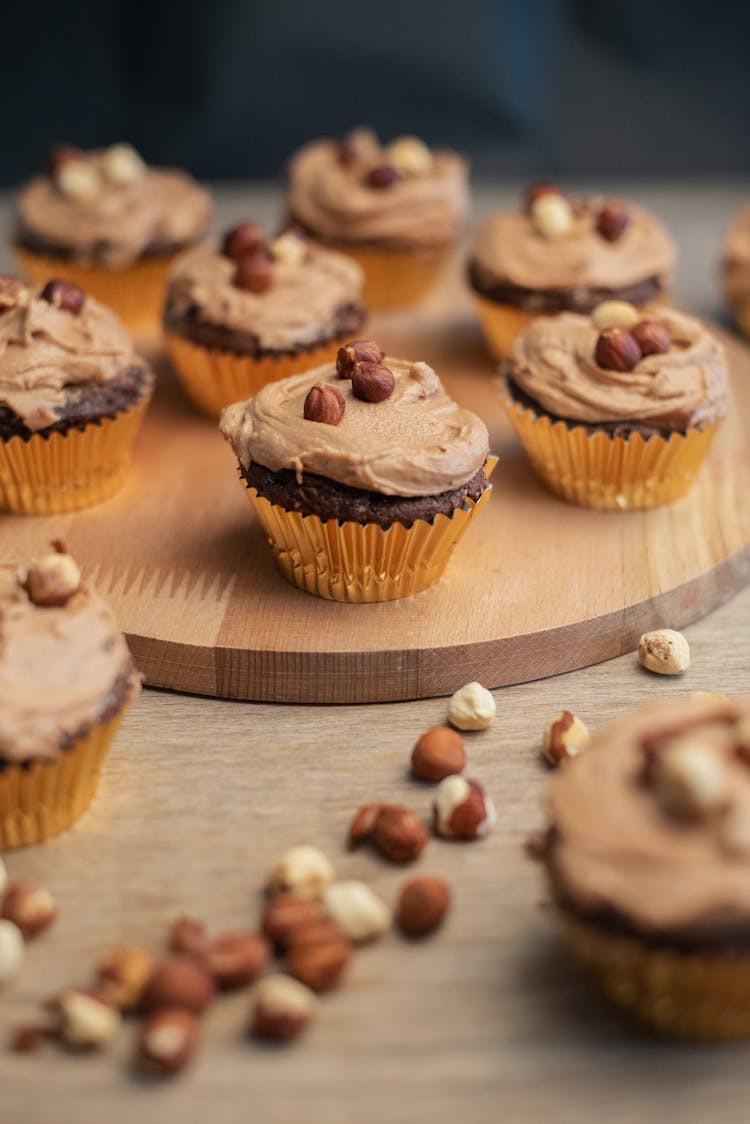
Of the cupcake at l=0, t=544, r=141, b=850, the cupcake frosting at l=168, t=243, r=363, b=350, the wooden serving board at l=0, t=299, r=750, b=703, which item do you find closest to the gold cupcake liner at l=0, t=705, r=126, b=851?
the cupcake at l=0, t=544, r=141, b=850

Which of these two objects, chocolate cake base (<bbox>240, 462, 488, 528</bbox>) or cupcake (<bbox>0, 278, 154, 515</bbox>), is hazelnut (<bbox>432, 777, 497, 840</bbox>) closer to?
chocolate cake base (<bbox>240, 462, 488, 528</bbox>)

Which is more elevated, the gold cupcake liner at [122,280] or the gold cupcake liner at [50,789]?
the gold cupcake liner at [50,789]

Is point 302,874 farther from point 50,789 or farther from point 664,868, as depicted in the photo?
point 664,868

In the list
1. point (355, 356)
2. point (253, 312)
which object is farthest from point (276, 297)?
point (355, 356)

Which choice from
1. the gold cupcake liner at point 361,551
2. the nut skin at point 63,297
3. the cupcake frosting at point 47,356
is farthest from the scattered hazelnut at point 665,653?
the nut skin at point 63,297

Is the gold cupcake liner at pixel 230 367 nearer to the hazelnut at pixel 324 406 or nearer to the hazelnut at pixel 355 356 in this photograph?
the hazelnut at pixel 355 356
